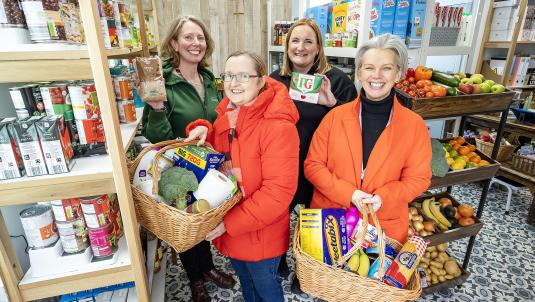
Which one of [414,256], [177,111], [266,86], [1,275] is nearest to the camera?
[1,275]

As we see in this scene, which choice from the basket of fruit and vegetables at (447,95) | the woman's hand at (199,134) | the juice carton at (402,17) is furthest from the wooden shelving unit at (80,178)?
the juice carton at (402,17)

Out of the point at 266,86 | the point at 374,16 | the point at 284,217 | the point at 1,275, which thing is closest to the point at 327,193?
the point at 284,217

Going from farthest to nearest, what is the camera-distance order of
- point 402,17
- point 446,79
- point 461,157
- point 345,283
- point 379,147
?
1. point 402,17
2. point 461,157
3. point 446,79
4. point 379,147
5. point 345,283

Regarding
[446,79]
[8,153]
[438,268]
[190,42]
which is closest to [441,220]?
[438,268]

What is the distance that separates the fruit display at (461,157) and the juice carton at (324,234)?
110cm

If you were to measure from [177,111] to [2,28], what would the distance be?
2.73 feet

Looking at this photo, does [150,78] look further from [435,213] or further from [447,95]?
[435,213]

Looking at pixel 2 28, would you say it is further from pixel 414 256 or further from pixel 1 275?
pixel 414 256

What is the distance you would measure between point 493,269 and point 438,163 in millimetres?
1244

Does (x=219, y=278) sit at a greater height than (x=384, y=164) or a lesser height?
lesser

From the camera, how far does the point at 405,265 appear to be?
43.7 inches

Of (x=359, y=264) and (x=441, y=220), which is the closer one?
(x=359, y=264)

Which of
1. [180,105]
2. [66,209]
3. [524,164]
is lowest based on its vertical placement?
[524,164]

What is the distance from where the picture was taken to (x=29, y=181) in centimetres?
86
